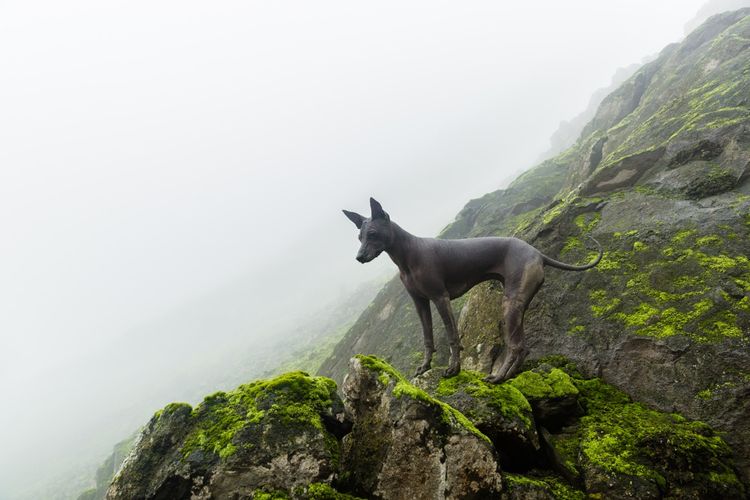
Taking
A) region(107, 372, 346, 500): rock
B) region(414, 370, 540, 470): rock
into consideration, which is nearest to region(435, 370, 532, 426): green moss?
region(414, 370, 540, 470): rock

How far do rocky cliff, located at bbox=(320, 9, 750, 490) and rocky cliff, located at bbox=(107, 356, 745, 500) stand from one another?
27.6 inches

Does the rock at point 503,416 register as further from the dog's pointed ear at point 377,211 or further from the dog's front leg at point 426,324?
the dog's pointed ear at point 377,211

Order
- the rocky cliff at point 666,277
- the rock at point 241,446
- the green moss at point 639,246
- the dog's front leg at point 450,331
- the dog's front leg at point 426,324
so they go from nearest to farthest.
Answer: the rock at point 241,446 → the rocky cliff at point 666,277 → the dog's front leg at point 450,331 → the dog's front leg at point 426,324 → the green moss at point 639,246

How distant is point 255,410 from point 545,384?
4917 millimetres

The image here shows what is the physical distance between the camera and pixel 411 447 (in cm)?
480

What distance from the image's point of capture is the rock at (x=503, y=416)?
534 centimetres

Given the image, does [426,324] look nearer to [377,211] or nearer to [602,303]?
[377,211]

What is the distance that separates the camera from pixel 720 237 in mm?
7379

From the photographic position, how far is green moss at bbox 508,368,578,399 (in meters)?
6.39

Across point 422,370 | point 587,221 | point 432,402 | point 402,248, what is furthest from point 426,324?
point 587,221

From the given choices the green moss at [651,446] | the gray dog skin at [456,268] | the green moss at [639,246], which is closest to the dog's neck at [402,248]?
the gray dog skin at [456,268]

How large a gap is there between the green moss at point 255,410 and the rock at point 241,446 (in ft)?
0.05

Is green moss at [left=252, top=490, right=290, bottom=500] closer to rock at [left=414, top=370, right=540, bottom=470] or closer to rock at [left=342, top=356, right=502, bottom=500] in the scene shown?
rock at [left=342, top=356, right=502, bottom=500]

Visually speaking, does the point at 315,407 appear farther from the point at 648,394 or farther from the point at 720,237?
the point at 720,237
